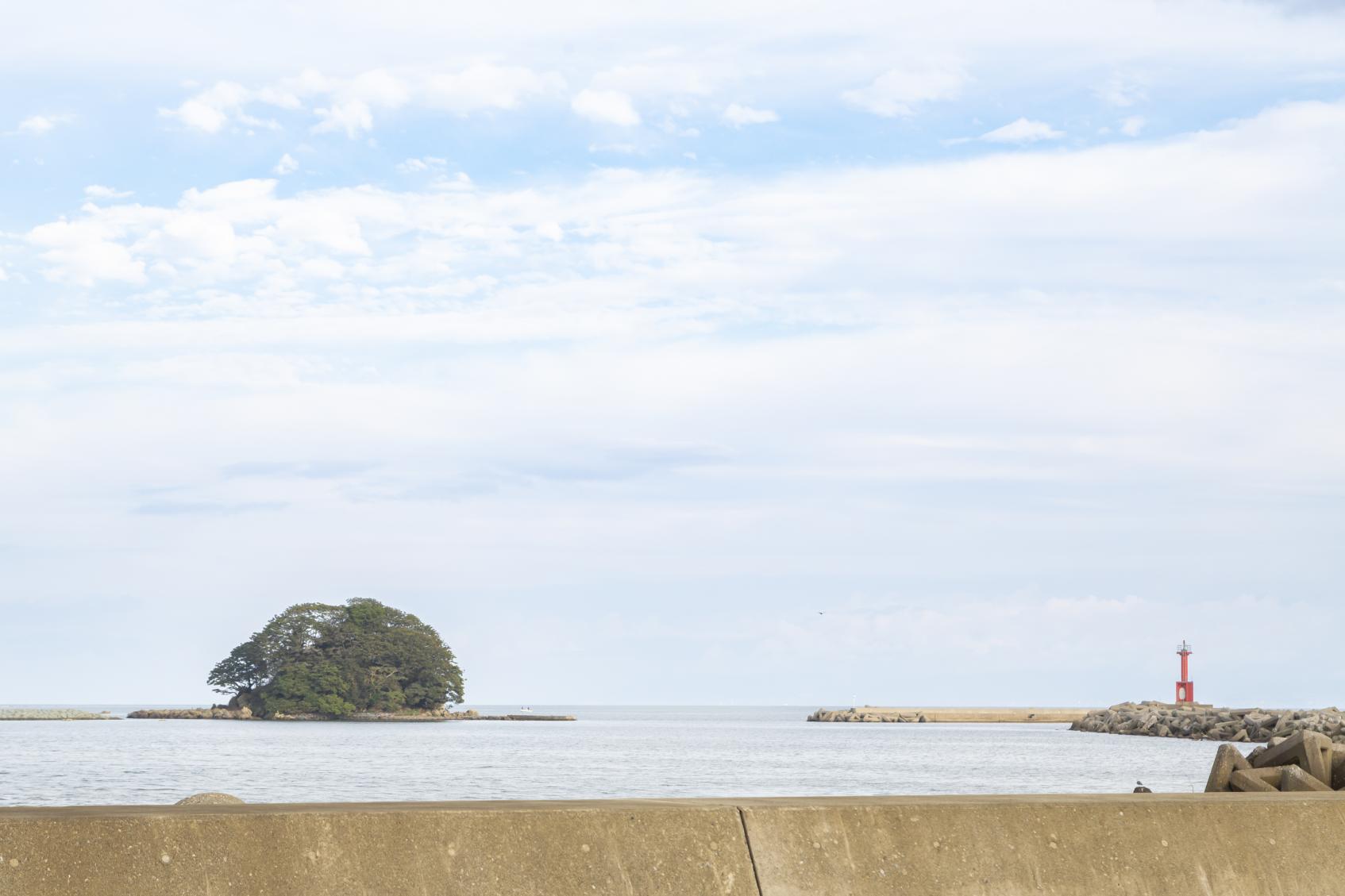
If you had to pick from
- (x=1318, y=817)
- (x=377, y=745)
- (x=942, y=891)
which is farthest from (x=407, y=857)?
(x=377, y=745)

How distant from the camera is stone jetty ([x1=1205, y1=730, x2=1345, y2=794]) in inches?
393

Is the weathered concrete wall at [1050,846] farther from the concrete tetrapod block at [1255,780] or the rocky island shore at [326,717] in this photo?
the rocky island shore at [326,717]

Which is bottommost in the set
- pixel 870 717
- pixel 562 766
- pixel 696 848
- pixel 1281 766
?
pixel 870 717

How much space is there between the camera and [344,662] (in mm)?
141375

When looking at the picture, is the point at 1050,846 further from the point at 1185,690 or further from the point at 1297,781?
the point at 1185,690

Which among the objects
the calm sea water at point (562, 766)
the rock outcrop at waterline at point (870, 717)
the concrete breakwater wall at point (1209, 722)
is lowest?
Answer: the rock outcrop at waterline at point (870, 717)

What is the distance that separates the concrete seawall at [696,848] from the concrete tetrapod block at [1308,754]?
461 cm

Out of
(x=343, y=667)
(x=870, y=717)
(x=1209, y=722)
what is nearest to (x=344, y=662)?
(x=343, y=667)

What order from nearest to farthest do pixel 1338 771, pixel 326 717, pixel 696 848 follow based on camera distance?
pixel 696 848 → pixel 1338 771 → pixel 326 717

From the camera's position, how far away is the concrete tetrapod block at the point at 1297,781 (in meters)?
9.34

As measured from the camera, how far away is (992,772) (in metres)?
57.9

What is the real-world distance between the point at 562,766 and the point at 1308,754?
173 feet

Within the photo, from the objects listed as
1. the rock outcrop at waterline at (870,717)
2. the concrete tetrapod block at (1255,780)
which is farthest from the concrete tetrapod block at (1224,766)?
the rock outcrop at waterline at (870,717)

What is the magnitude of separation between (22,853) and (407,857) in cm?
132
